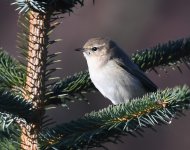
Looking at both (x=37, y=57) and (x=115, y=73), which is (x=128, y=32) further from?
(x=37, y=57)

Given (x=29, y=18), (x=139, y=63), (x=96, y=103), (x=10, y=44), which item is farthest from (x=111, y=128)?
(x=10, y=44)

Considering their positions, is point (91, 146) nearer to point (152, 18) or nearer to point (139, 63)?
point (139, 63)

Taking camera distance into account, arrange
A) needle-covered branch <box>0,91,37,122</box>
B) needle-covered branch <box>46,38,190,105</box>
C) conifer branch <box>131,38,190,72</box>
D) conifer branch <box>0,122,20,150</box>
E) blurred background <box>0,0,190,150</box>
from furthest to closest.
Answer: blurred background <box>0,0,190,150</box> → conifer branch <box>131,38,190,72</box> → needle-covered branch <box>46,38,190,105</box> → conifer branch <box>0,122,20,150</box> → needle-covered branch <box>0,91,37,122</box>

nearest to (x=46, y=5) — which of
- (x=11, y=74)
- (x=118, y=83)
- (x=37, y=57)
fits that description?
(x=37, y=57)

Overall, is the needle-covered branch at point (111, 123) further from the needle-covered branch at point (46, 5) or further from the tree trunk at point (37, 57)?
the needle-covered branch at point (46, 5)

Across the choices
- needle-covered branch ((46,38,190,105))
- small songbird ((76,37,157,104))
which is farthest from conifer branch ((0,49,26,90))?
small songbird ((76,37,157,104))

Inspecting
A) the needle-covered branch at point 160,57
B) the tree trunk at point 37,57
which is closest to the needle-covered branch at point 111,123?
the tree trunk at point 37,57

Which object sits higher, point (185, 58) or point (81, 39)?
point (185, 58)

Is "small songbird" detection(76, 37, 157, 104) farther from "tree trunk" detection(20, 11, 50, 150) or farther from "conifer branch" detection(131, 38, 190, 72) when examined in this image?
"tree trunk" detection(20, 11, 50, 150)
